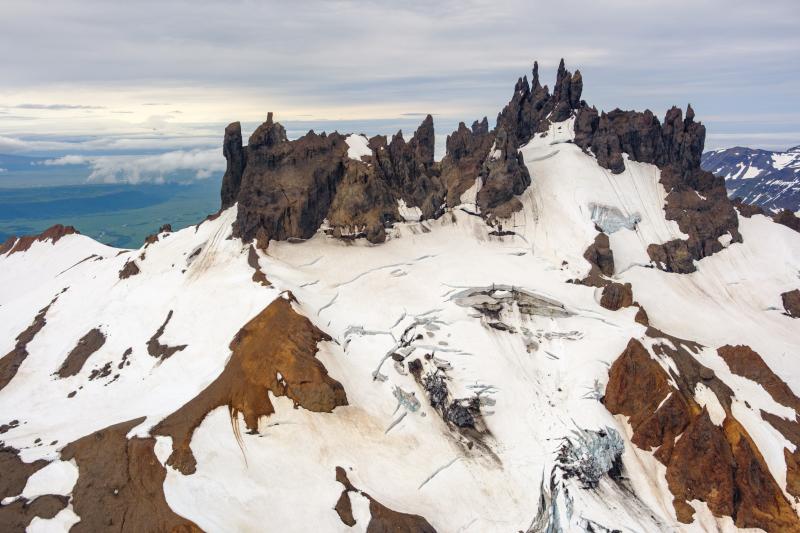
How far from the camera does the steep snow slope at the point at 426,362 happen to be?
4916 cm

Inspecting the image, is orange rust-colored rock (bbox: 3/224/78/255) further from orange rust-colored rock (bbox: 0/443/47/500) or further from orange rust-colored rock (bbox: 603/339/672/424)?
orange rust-colored rock (bbox: 603/339/672/424)

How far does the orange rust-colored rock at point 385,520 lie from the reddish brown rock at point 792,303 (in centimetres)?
7970

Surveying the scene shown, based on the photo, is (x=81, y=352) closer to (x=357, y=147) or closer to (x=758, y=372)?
(x=357, y=147)

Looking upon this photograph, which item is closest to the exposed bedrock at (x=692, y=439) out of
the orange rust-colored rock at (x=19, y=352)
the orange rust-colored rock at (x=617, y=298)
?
the orange rust-colored rock at (x=617, y=298)

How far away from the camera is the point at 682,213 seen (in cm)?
10375

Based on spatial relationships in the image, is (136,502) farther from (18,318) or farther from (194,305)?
(18,318)

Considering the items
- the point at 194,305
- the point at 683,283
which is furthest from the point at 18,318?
the point at 683,283

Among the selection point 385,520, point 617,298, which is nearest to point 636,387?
point 617,298

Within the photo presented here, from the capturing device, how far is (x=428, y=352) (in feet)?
217

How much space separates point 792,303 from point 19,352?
12582 cm

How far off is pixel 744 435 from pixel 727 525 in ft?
34.1

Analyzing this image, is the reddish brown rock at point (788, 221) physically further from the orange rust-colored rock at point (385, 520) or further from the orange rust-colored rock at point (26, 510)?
the orange rust-colored rock at point (26, 510)

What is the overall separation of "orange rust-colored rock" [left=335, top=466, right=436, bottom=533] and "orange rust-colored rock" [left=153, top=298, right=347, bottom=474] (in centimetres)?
1202

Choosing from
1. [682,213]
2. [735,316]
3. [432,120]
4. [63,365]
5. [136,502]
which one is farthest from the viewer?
[432,120]
